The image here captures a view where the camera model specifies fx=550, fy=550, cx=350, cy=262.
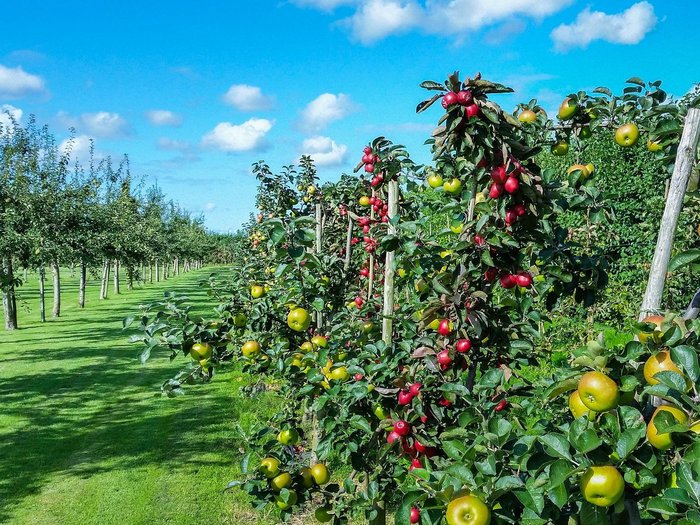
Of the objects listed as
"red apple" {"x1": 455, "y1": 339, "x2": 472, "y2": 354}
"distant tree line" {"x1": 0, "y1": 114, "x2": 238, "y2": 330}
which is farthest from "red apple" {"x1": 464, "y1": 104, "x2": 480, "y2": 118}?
"distant tree line" {"x1": 0, "y1": 114, "x2": 238, "y2": 330}

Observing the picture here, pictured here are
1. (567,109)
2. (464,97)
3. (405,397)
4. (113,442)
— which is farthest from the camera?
(113,442)

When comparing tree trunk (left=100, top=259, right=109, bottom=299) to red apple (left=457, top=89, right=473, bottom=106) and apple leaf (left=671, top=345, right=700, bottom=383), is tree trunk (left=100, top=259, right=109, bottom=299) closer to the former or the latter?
red apple (left=457, top=89, right=473, bottom=106)

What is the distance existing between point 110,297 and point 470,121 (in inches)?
1030

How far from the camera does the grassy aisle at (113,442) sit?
17.4 feet

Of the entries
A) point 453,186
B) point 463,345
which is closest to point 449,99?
point 453,186

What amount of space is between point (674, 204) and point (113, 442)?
7370 millimetres

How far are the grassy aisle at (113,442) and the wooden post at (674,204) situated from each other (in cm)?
414

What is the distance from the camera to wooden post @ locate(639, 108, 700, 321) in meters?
1.61

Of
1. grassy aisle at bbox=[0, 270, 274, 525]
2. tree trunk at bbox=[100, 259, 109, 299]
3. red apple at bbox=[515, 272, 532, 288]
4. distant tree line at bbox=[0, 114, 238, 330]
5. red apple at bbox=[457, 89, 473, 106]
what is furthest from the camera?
tree trunk at bbox=[100, 259, 109, 299]

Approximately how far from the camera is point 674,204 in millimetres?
1632

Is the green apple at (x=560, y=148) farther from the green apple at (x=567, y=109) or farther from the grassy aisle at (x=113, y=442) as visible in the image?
the grassy aisle at (x=113, y=442)

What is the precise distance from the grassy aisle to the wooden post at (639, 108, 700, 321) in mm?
4140

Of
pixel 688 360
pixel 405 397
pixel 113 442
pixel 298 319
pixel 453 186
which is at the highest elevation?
pixel 453 186

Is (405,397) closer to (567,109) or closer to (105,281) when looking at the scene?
(567,109)
